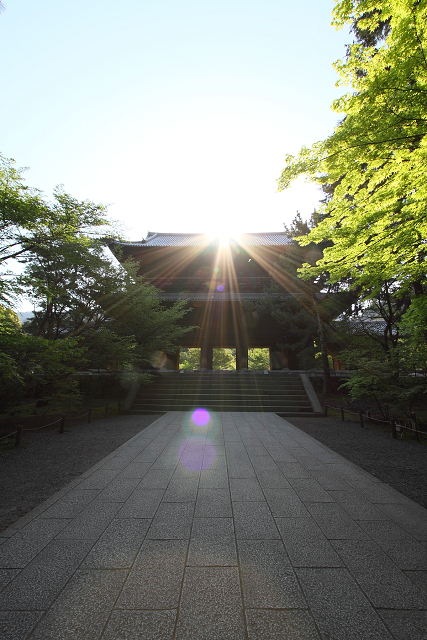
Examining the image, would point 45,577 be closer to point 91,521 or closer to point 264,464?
point 91,521

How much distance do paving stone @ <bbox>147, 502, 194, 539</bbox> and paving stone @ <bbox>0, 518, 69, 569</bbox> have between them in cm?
100

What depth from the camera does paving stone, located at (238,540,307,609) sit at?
196 cm

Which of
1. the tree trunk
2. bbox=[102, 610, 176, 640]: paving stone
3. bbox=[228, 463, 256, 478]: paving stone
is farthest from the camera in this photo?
the tree trunk

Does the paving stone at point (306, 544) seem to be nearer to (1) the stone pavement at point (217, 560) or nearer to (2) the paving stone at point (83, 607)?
(1) the stone pavement at point (217, 560)

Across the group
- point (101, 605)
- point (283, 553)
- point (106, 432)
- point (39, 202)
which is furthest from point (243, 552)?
point (39, 202)

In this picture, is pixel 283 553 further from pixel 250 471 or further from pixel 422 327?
pixel 422 327

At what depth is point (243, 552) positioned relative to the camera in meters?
2.50

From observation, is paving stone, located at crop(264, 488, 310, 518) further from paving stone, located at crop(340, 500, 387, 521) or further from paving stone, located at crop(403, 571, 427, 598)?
paving stone, located at crop(403, 571, 427, 598)

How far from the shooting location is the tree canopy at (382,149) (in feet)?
11.0

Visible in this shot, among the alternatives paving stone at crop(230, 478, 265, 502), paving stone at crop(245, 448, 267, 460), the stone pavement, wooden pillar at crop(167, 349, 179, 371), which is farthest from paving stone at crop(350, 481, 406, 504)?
wooden pillar at crop(167, 349, 179, 371)

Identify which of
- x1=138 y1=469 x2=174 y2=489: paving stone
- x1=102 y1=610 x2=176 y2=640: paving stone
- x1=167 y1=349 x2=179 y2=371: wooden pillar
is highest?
x1=167 y1=349 x2=179 y2=371: wooden pillar

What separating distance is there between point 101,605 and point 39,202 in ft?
23.1

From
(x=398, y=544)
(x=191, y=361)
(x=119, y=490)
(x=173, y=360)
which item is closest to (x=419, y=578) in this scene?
(x=398, y=544)

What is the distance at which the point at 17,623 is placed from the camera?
5.91 feet
